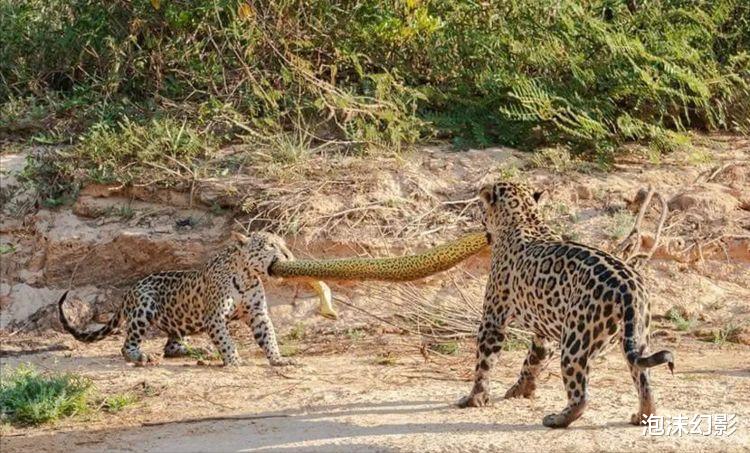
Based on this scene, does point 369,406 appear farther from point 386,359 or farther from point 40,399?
point 40,399

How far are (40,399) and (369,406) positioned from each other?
8.26 feet

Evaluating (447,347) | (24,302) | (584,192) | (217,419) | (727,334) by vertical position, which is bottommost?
(24,302)

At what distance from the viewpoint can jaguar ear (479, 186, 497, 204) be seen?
10.2 metres

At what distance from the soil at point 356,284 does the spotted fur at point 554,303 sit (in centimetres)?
55

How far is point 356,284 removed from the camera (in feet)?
42.7

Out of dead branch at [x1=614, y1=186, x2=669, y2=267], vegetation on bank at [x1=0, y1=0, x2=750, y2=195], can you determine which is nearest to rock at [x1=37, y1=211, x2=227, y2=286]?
vegetation on bank at [x1=0, y1=0, x2=750, y2=195]

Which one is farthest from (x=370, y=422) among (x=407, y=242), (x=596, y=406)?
(x=407, y=242)

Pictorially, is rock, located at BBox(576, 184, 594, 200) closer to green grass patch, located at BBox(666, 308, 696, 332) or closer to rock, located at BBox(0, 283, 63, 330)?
green grass patch, located at BBox(666, 308, 696, 332)

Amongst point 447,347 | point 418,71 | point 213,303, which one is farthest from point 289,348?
point 418,71

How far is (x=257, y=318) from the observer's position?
11602 millimetres

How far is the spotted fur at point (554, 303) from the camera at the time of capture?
27.4ft

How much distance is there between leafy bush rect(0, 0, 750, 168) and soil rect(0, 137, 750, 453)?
0.46m

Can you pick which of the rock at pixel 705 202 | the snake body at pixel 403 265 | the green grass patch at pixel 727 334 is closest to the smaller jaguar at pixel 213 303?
the snake body at pixel 403 265

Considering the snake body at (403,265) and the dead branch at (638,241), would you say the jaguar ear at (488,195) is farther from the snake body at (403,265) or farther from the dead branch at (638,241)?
the dead branch at (638,241)
